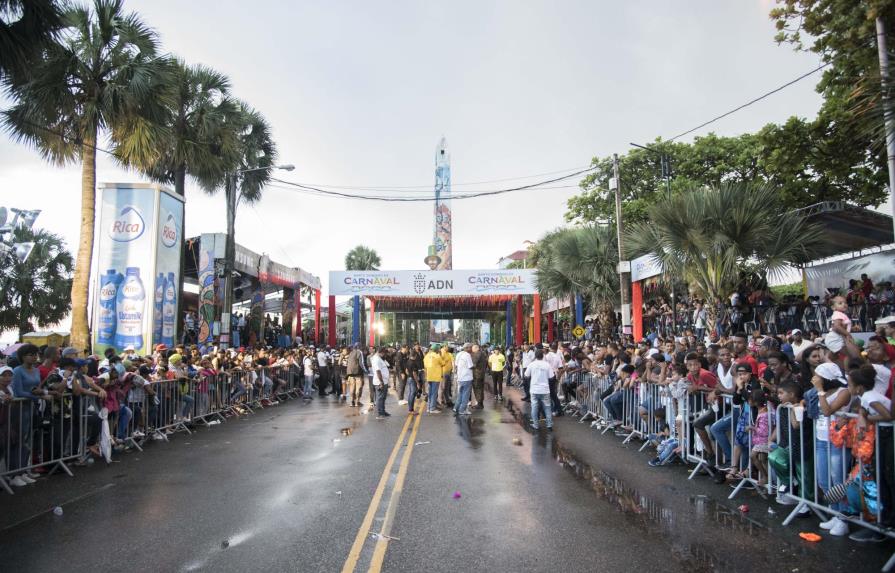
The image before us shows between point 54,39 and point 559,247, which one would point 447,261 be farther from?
point 54,39

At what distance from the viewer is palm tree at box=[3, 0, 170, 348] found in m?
16.0

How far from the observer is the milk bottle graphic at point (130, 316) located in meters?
17.8

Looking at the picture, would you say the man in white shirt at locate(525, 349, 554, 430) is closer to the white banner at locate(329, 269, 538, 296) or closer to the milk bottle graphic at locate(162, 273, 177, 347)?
the milk bottle graphic at locate(162, 273, 177, 347)

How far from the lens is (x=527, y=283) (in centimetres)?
3266

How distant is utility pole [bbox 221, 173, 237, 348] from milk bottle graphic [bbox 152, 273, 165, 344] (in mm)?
2527

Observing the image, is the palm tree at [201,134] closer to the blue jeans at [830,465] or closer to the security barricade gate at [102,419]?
the security barricade gate at [102,419]

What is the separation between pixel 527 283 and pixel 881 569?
92.6 feet

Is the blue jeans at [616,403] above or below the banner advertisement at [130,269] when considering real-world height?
below

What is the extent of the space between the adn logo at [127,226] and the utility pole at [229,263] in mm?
3687

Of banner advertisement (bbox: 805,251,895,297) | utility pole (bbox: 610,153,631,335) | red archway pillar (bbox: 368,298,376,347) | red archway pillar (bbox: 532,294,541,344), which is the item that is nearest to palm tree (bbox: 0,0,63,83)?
utility pole (bbox: 610,153,631,335)

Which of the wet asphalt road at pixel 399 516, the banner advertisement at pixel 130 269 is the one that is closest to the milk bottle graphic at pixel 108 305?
the banner advertisement at pixel 130 269

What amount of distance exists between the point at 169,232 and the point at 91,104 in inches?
167

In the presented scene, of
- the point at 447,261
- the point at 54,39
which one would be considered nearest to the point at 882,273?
the point at 54,39

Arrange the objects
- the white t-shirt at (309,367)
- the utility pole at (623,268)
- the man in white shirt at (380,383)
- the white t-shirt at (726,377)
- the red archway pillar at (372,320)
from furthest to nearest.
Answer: the red archway pillar at (372,320) < the white t-shirt at (309,367) < the utility pole at (623,268) < the man in white shirt at (380,383) < the white t-shirt at (726,377)
